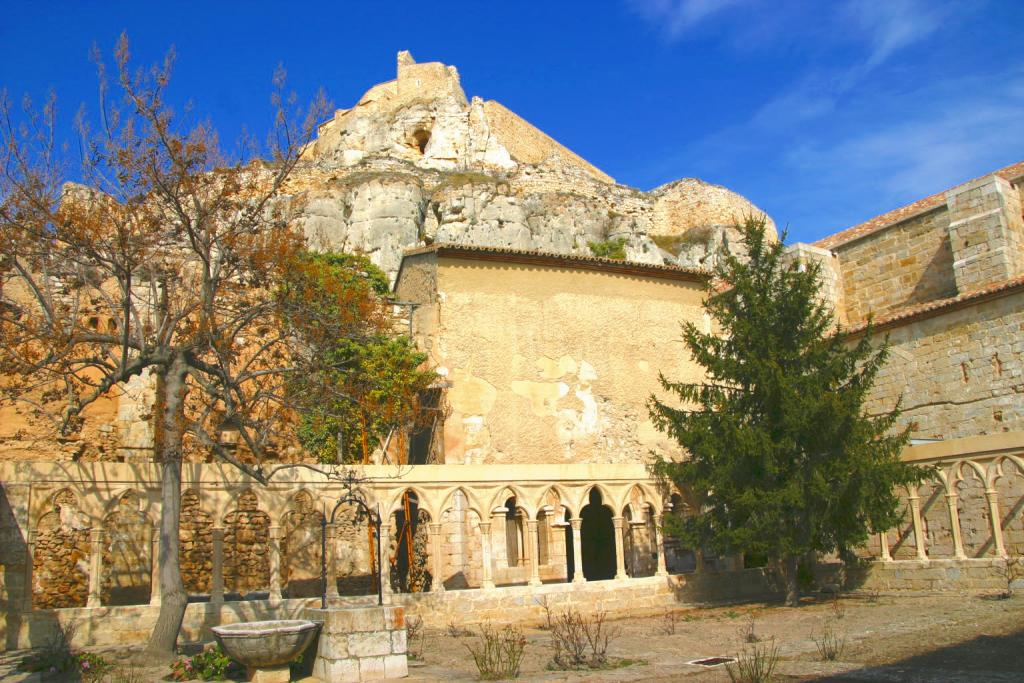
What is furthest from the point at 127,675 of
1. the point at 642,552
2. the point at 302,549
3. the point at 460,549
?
the point at 642,552

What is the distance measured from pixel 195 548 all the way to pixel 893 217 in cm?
1911

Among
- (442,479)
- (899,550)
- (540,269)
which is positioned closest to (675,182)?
(540,269)

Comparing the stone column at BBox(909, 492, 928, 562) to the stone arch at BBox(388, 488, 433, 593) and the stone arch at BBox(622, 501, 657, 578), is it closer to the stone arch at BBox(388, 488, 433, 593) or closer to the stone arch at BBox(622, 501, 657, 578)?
the stone arch at BBox(622, 501, 657, 578)

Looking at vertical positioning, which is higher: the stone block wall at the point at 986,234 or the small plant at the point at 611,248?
the small plant at the point at 611,248

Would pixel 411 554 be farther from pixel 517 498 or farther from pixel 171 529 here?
pixel 171 529

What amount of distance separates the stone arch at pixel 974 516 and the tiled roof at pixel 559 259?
24.6 feet

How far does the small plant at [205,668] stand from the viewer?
25.1ft

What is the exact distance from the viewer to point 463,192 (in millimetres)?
37031

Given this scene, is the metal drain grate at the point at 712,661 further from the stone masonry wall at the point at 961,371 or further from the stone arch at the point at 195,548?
the stone arch at the point at 195,548

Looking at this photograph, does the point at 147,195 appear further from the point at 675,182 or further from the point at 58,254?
the point at 675,182

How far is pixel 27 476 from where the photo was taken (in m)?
10.8

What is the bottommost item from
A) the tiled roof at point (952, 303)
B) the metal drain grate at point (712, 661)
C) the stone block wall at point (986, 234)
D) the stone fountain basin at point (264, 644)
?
the metal drain grate at point (712, 661)

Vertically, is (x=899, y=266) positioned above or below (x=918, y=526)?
above

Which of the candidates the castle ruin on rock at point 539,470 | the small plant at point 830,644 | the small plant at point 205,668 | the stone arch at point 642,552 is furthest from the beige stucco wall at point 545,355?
the small plant at point 205,668
